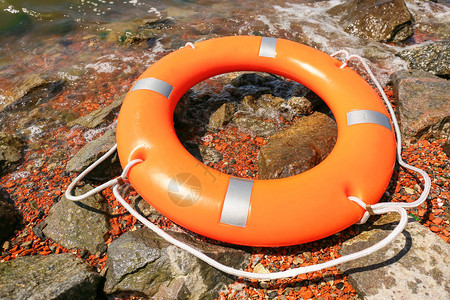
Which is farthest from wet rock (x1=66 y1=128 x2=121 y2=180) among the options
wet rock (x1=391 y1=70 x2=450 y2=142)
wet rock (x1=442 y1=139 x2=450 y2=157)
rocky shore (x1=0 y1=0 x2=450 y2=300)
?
wet rock (x1=442 y1=139 x2=450 y2=157)

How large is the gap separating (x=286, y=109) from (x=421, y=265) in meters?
1.80

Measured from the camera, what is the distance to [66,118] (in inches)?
125

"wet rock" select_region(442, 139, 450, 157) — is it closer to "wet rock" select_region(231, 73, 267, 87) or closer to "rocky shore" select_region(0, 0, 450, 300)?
"rocky shore" select_region(0, 0, 450, 300)

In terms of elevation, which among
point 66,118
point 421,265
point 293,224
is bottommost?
point 66,118

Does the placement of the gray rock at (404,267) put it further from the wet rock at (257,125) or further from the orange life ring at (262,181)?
the wet rock at (257,125)

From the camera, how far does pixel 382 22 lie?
4379mm

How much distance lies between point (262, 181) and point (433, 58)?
298cm

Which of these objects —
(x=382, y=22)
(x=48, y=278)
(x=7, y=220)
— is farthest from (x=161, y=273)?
(x=382, y=22)

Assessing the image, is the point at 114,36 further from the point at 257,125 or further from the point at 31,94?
the point at 257,125

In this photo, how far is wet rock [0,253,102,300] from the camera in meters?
1.54

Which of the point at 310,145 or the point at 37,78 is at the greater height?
the point at 310,145

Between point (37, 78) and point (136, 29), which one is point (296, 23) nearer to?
point (136, 29)

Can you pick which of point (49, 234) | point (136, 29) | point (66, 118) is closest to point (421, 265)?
point (49, 234)

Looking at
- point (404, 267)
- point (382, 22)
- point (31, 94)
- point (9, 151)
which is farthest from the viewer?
point (382, 22)
